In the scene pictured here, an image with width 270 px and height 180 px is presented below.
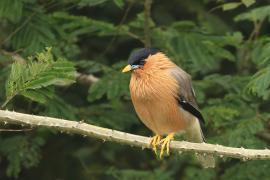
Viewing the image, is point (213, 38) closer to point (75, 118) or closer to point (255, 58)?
point (255, 58)

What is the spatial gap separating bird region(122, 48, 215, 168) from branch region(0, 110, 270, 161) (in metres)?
0.82

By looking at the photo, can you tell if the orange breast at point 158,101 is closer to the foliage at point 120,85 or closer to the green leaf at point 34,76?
the foliage at point 120,85

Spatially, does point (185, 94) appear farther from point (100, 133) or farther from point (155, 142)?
point (100, 133)

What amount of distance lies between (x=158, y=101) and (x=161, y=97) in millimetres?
65

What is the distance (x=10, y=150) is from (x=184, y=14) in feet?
11.7

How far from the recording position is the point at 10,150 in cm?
959

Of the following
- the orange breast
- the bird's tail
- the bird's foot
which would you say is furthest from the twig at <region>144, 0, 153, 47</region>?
the bird's foot

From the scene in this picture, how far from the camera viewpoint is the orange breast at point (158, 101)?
24.7 ft

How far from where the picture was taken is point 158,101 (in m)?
7.54

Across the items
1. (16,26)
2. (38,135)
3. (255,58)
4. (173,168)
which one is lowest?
(173,168)

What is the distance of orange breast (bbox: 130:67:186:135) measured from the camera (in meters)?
7.54

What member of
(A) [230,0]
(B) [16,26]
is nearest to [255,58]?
(A) [230,0]

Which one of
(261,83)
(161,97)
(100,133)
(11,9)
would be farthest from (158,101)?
(11,9)

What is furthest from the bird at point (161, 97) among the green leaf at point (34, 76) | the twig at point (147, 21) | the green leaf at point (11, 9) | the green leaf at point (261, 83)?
the green leaf at point (11, 9)
